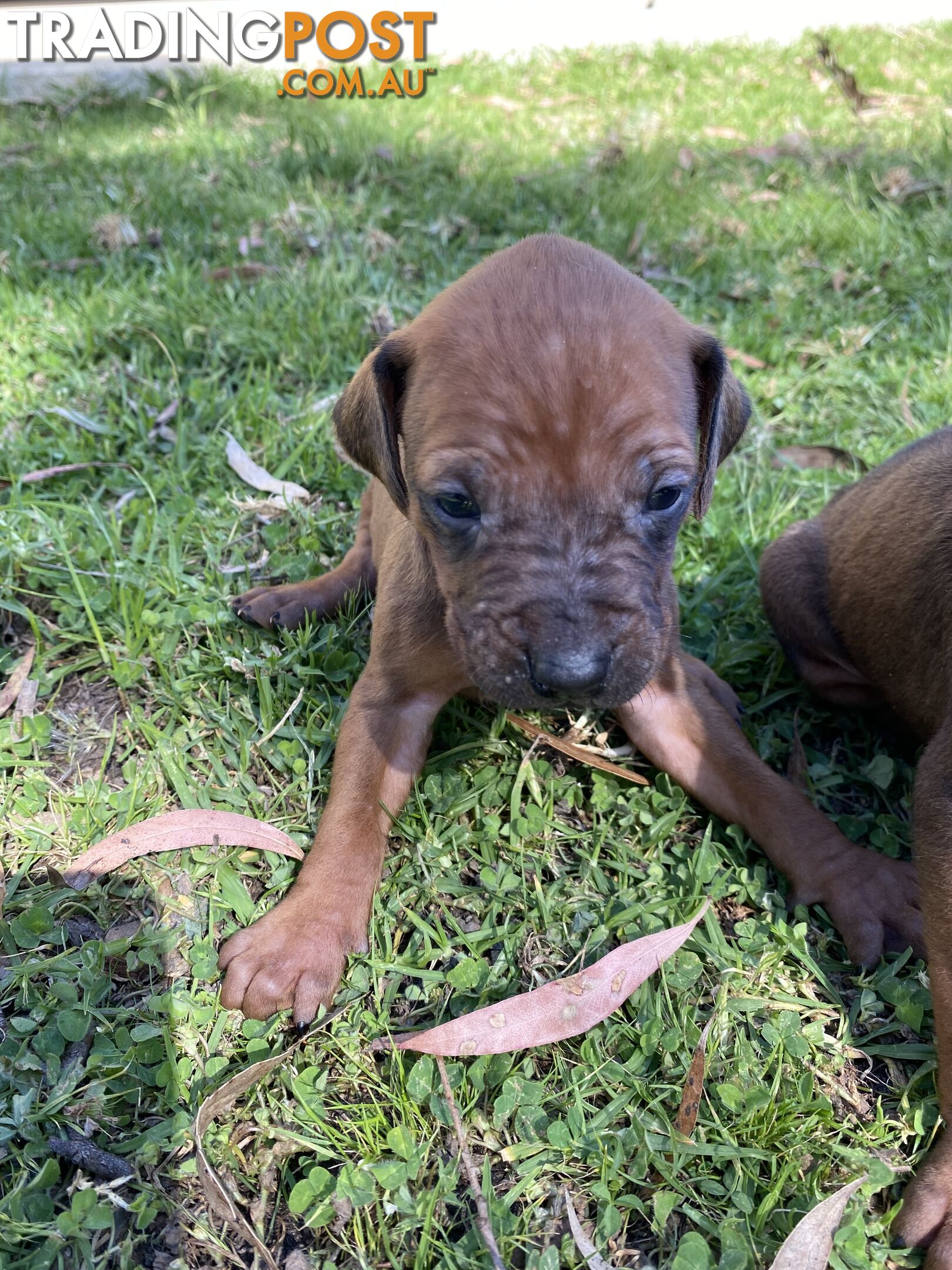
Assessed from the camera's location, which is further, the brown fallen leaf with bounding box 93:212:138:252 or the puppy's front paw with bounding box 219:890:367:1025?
the brown fallen leaf with bounding box 93:212:138:252

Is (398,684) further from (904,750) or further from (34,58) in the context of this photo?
(34,58)

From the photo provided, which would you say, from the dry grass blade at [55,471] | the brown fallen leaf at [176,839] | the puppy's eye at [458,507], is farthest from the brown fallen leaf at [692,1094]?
the dry grass blade at [55,471]

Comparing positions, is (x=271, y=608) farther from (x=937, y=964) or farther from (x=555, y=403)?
(x=937, y=964)

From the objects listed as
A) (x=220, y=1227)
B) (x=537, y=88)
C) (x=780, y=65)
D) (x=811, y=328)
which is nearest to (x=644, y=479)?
(x=220, y=1227)

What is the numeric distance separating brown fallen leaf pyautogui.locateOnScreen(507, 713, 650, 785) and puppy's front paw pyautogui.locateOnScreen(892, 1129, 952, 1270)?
1455 millimetres

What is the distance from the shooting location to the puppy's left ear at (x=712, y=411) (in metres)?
2.95

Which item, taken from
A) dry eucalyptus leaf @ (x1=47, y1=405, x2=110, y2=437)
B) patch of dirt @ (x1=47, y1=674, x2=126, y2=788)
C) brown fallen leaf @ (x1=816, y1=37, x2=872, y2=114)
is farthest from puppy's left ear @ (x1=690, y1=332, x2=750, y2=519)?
brown fallen leaf @ (x1=816, y1=37, x2=872, y2=114)

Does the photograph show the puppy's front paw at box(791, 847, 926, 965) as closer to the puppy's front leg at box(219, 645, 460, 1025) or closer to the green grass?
the green grass

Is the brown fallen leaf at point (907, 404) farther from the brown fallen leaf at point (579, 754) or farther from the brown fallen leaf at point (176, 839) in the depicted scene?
the brown fallen leaf at point (176, 839)

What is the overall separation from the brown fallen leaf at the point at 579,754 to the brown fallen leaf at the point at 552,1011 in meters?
0.73

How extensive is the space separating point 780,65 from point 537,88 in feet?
10.1

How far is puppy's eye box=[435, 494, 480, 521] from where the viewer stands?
8.68ft

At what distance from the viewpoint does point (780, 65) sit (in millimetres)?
11289

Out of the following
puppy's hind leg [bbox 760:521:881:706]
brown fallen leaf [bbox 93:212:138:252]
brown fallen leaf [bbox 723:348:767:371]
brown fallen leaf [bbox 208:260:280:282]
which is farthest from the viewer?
brown fallen leaf [bbox 93:212:138:252]
